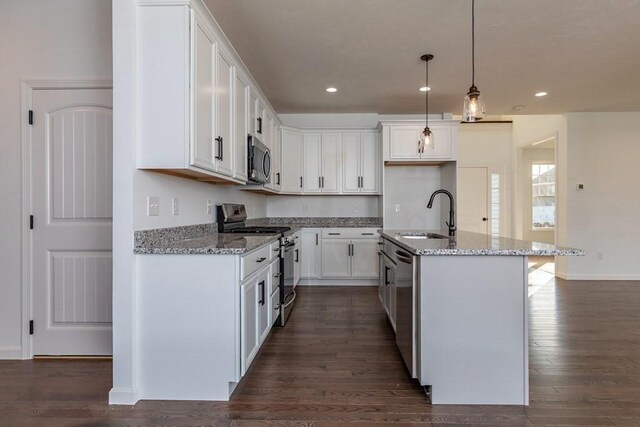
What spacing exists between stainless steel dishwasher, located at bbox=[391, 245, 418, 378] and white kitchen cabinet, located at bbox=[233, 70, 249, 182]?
1.45 m

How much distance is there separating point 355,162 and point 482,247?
3.40 metres

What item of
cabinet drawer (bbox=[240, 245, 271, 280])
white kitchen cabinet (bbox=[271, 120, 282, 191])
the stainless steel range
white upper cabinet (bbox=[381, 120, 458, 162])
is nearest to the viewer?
cabinet drawer (bbox=[240, 245, 271, 280])

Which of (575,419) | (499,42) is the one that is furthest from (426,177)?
(575,419)

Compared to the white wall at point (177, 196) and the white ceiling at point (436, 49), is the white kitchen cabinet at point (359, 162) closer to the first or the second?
the white ceiling at point (436, 49)

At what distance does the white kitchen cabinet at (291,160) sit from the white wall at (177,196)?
1.16 m

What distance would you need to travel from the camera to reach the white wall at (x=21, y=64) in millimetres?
2564

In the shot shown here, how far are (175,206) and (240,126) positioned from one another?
0.91 metres

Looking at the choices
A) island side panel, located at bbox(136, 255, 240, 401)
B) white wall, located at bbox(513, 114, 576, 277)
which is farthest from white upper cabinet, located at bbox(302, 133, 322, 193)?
white wall, located at bbox(513, 114, 576, 277)

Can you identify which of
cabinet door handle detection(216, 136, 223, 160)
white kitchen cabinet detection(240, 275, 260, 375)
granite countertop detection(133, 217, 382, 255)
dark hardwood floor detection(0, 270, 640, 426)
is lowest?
dark hardwood floor detection(0, 270, 640, 426)

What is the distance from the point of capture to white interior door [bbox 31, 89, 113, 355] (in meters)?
2.56

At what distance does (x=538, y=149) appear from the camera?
8.60m

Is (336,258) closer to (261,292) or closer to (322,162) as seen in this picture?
(322,162)

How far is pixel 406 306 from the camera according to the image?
2203 millimetres

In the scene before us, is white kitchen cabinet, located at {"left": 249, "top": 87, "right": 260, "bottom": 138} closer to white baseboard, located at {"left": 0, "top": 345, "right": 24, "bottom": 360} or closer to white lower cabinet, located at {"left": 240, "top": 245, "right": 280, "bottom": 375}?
white lower cabinet, located at {"left": 240, "top": 245, "right": 280, "bottom": 375}
